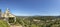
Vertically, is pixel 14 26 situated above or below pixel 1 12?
below

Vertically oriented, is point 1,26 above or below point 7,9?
below

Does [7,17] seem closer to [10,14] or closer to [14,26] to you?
[10,14]

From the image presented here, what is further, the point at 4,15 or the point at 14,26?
the point at 4,15

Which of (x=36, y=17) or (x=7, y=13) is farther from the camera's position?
(x=36, y=17)

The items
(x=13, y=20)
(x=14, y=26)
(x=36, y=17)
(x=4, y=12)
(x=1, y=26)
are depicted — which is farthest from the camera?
(x=36, y=17)

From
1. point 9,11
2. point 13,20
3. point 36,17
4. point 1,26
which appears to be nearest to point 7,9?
point 9,11

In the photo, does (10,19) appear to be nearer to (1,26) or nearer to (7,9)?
(7,9)

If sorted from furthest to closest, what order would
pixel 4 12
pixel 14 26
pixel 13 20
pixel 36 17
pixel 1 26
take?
pixel 36 17
pixel 4 12
pixel 13 20
pixel 14 26
pixel 1 26

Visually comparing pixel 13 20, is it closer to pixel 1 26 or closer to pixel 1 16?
pixel 1 16

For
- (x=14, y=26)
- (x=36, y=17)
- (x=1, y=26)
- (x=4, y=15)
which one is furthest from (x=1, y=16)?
(x=36, y=17)
